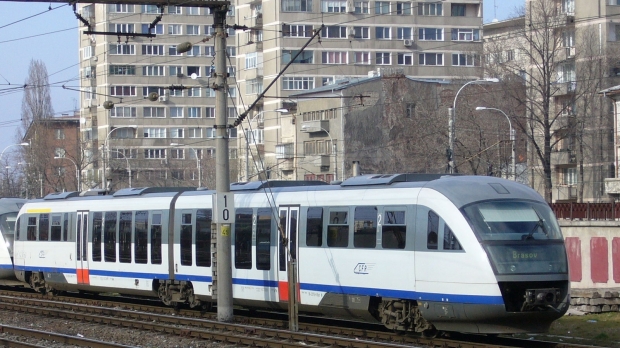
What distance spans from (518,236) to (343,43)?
74.7 meters

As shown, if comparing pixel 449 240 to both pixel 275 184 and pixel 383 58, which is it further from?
pixel 383 58

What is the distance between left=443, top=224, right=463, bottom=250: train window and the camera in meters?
16.8

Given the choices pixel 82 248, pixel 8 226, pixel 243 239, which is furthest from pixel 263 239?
pixel 8 226

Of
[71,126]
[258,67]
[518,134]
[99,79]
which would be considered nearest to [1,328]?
[518,134]

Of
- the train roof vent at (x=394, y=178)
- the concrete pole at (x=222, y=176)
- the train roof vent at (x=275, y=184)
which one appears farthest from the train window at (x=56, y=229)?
the train roof vent at (x=394, y=178)

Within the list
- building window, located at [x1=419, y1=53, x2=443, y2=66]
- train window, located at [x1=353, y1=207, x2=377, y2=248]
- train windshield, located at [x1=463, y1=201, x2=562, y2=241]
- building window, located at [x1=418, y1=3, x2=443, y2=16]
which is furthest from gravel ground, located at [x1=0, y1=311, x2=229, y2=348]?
building window, located at [x1=419, y1=53, x2=443, y2=66]

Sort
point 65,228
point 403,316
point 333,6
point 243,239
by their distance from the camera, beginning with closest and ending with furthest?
point 403,316
point 243,239
point 65,228
point 333,6

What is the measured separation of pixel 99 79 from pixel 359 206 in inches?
3642

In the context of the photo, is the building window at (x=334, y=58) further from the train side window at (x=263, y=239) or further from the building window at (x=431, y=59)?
the train side window at (x=263, y=239)

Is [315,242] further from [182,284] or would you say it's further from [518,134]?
[518,134]

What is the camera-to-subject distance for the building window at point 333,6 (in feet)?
295

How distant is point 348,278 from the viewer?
742 inches

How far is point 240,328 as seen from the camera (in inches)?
778

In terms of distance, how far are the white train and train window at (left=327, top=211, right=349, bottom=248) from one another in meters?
0.02
